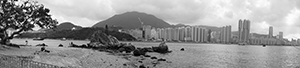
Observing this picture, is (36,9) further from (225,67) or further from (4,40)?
(225,67)

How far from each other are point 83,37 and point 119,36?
102 feet

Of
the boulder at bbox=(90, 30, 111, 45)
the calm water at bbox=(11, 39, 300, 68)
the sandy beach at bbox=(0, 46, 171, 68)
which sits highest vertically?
the boulder at bbox=(90, 30, 111, 45)

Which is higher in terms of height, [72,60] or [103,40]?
[103,40]

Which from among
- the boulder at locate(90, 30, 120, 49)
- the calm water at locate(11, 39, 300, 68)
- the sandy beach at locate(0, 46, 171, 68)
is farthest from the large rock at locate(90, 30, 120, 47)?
the sandy beach at locate(0, 46, 171, 68)

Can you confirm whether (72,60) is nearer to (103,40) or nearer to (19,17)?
(19,17)

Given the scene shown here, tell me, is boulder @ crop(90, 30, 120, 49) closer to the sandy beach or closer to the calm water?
the calm water

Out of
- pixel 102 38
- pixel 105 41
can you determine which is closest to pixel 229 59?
pixel 105 41

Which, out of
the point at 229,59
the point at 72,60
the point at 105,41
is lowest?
the point at 229,59

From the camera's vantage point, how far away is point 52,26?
3102 cm

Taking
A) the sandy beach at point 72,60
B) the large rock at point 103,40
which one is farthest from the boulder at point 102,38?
the sandy beach at point 72,60

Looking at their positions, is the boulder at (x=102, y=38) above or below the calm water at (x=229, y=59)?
above

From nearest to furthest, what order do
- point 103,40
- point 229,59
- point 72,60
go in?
point 72,60, point 229,59, point 103,40

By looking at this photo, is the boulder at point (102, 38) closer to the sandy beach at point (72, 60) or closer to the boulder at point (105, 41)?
the boulder at point (105, 41)

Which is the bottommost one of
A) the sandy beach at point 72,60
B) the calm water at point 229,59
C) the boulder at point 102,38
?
the calm water at point 229,59
